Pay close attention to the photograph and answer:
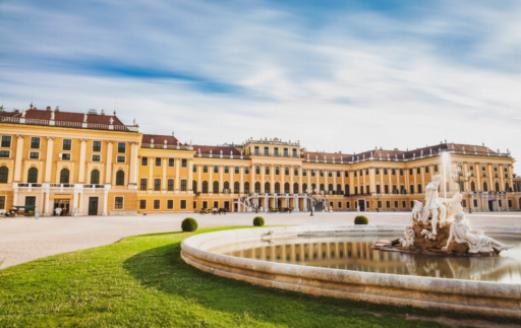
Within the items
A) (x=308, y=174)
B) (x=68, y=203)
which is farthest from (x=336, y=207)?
(x=68, y=203)

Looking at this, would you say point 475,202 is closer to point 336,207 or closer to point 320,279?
point 336,207

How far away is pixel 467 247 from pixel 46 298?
421 inches

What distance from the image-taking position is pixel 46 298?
225 inches

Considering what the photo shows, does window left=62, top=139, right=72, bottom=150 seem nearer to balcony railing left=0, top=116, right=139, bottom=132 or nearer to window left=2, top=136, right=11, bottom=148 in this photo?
balcony railing left=0, top=116, right=139, bottom=132

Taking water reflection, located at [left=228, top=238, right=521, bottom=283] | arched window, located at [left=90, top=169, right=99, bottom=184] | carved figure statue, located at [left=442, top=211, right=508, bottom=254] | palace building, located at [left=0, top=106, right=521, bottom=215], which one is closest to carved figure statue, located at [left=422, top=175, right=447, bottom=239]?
carved figure statue, located at [left=442, top=211, right=508, bottom=254]

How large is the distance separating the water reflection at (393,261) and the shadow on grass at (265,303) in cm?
326

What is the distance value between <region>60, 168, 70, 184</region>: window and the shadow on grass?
1631 inches

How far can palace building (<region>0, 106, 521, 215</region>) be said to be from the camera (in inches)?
1634

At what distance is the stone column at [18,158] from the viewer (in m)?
40.4

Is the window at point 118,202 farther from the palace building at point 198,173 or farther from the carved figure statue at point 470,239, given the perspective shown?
the carved figure statue at point 470,239

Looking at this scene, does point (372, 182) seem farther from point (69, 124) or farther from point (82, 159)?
point (69, 124)

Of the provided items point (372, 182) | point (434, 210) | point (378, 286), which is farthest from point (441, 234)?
point (372, 182)

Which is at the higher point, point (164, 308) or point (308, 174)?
point (308, 174)

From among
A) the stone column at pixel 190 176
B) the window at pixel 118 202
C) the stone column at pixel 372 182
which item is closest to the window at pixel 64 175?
the window at pixel 118 202
